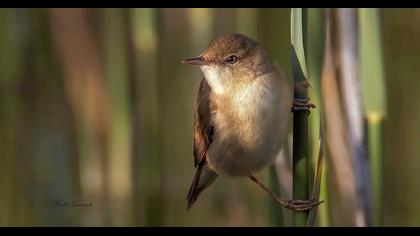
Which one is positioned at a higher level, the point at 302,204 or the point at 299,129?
the point at 299,129

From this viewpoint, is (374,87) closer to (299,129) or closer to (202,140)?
(299,129)

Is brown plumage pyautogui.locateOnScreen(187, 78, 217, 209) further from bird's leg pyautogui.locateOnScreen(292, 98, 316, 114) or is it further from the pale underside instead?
bird's leg pyautogui.locateOnScreen(292, 98, 316, 114)

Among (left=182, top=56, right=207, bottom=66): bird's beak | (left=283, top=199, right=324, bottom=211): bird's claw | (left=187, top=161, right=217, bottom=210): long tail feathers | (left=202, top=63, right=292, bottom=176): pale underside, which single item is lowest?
(left=187, top=161, right=217, bottom=210): long tail feathers

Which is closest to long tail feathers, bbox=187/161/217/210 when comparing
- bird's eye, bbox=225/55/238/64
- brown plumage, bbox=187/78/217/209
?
brown plumage, bbox=187/78/217/209

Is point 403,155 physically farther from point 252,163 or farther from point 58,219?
point 58,219

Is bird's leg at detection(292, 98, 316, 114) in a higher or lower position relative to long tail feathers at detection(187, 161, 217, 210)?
higher

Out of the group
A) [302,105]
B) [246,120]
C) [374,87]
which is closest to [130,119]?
[246,120]
